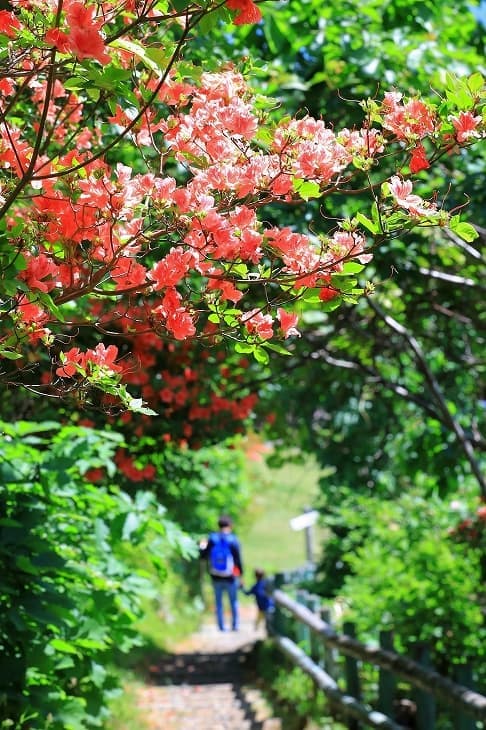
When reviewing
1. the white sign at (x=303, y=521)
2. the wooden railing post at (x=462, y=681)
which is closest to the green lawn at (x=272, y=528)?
the white sign at (x=303, y=521)

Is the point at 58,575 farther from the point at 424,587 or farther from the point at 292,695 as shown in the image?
the point at 292,695

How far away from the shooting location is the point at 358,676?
7023 millimetres

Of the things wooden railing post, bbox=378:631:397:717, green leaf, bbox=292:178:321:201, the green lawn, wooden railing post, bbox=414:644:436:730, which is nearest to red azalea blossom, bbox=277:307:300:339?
green leaf, bbox=292:178:321:201

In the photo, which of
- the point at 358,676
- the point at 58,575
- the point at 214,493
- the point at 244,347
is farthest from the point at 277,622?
the point at 244,347

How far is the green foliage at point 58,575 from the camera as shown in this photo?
3.79 meters

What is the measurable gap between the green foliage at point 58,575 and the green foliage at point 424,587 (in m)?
2.27

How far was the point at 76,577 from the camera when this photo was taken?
4.20 m

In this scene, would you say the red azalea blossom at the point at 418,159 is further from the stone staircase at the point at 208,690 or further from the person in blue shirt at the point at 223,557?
the person in blue shirt at the point at 223,557

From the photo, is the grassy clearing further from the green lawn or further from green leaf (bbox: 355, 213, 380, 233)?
green leaf (bbox: 355, 213, 380, 233)

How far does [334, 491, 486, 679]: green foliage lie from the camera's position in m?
7.41

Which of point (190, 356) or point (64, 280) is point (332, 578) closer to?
point (190, 356)

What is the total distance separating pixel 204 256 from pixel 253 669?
10.0 metres

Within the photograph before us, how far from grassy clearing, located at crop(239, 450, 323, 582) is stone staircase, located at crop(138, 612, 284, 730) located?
313 inches

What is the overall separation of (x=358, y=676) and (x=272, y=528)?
71.5 ft
